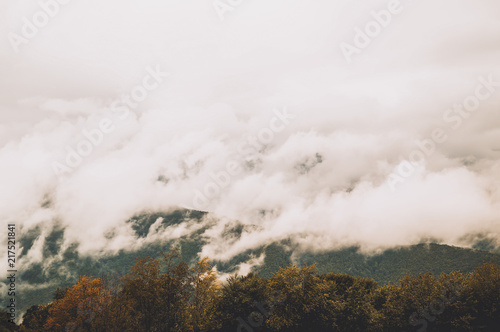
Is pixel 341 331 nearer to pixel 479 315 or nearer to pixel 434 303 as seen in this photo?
pixel 434 303

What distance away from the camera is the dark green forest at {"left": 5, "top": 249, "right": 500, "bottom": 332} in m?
51.3

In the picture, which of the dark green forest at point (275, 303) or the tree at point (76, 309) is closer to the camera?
the dark green forest at point (275, 303)

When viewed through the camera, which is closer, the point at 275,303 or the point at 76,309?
the point at 76,309

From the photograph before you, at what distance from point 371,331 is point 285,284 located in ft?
66.3

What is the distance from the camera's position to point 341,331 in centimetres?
7031

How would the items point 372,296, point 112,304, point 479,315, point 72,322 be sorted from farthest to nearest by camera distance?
point 372,296, point 479,315, point 72,322, point 112,304

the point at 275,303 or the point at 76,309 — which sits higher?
the point at 76,309

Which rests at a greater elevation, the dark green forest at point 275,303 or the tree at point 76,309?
the tree at point 76,309

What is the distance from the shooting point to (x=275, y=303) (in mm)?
68375

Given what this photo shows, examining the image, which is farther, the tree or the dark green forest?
the tree

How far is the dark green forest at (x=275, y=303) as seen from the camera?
168ft

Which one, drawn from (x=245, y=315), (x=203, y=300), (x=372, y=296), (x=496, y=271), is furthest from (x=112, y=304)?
(x=496, y=271)

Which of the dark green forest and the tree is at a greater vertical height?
the tree

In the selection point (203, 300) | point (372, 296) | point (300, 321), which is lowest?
point (372, 296)
